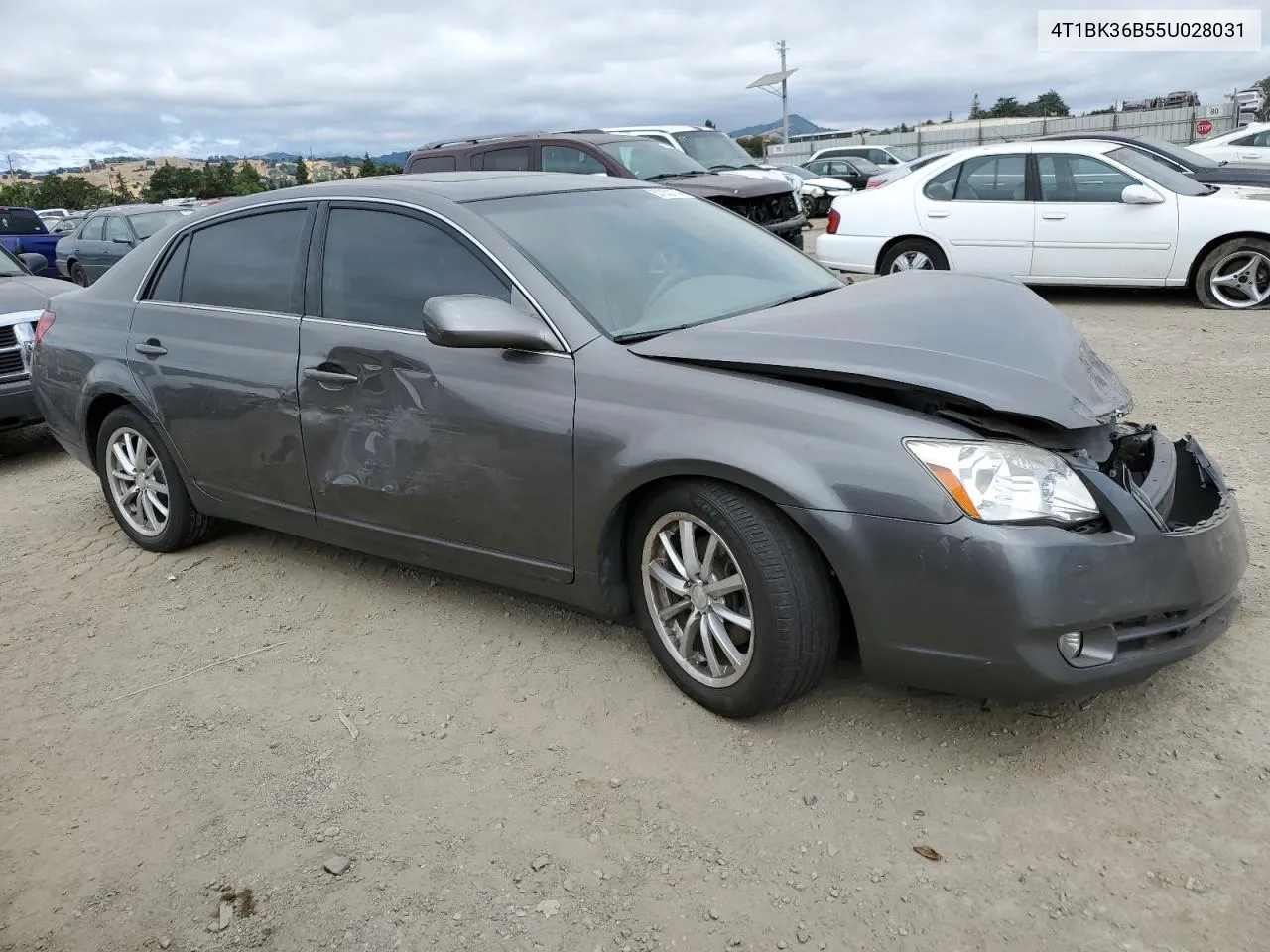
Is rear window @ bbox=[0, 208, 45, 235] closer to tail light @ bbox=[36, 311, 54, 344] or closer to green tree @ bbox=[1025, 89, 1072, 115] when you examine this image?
tail light @ bbox=[36, 311, 54, 344]

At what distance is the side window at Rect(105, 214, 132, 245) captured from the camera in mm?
14945

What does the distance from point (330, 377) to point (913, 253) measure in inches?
291

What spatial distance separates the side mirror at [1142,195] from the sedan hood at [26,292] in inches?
327

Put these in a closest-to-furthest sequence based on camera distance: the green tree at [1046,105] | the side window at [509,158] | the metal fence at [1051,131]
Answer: the side window at [509,158]
the metal fence at [1051,131]
the green tree at [1046,105]

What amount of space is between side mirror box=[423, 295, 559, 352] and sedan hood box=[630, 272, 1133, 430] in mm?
329

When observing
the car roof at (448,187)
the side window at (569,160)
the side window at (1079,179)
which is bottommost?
the car roof at (448,187)

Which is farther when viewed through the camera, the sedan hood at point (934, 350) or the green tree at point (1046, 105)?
the green tree at point (1046, 105)

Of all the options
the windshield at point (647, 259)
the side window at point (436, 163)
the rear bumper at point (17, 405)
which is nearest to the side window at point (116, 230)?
the side window at point (436, 163)

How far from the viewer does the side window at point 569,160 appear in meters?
11.3

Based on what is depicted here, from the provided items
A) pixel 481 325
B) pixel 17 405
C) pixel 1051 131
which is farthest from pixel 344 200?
pixel 1051 131

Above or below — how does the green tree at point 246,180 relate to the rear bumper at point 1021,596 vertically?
above

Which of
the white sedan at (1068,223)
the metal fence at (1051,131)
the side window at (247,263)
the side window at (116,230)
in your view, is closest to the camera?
the side window at (247,263)

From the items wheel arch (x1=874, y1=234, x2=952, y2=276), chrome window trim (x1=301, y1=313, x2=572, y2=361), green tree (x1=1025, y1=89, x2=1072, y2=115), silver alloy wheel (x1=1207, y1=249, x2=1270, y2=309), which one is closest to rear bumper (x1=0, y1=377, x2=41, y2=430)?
chrome window trim (x1=301, y1=313, x2=572, y2=361)

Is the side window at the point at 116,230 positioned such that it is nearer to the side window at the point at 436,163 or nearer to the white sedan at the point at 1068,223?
the side window at the point at 436,163
